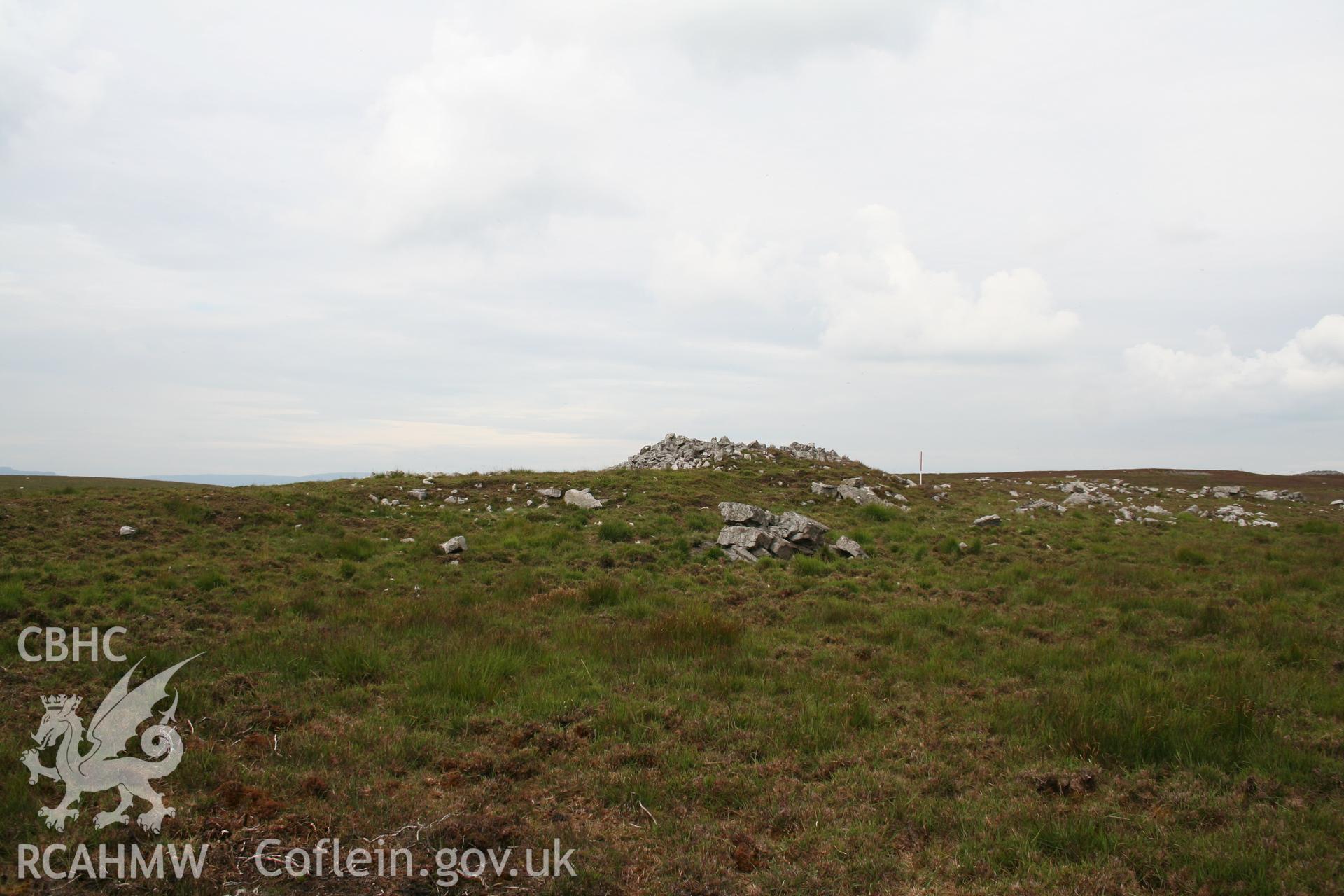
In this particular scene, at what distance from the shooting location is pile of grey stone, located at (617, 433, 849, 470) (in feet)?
87.5

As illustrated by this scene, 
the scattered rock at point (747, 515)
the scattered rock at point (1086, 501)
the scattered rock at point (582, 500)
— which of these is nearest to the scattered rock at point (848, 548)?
the scattered rock at point (747, 515)

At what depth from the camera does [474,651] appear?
833cm

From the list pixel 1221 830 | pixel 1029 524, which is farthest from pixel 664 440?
pixel 1221 830

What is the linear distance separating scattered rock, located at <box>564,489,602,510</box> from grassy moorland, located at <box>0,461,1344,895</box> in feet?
11.3

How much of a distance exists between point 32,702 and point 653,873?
6.42 m

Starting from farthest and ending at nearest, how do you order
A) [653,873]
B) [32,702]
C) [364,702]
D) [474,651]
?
1. [474,651]
2. [364,702]
3. [32,702]
4. [653,873]

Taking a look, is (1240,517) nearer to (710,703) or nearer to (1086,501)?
(1086,501)

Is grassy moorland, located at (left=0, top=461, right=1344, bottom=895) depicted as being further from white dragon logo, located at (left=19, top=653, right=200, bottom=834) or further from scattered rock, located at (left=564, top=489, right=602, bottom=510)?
scattered rock, located at (left=564, top=489, right=602, bottom=510)

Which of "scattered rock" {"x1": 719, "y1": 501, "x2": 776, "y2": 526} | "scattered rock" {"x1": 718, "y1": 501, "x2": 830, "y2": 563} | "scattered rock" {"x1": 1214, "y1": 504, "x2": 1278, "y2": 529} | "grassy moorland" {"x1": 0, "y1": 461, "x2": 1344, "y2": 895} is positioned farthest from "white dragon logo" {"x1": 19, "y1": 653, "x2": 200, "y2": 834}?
"scattered rock" {"x1": 1214, "y1": 504, "x2": 1278, "y2": 529}

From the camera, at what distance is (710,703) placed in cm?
721

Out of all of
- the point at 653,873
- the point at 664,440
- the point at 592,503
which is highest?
the point at 664,440

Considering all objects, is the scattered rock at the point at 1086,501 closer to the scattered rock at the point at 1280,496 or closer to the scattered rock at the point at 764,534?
the scattered rock at the point at 1280,496

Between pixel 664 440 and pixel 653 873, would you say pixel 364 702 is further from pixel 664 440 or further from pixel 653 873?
pixel 664 440

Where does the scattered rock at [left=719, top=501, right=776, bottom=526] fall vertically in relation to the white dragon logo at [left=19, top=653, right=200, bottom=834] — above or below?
above
